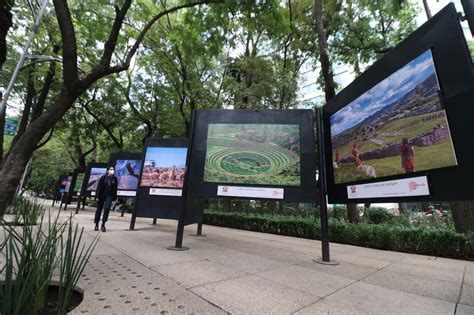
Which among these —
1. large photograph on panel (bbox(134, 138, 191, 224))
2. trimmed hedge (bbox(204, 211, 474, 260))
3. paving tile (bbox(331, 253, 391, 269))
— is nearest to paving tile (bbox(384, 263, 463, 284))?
paving tile (bbox(331, 253, 391, 269))

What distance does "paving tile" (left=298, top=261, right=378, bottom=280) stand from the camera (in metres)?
3.54

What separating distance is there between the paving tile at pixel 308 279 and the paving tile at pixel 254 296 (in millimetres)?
169

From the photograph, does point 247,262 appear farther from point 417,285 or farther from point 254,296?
point 417,285

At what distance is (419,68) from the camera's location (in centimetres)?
282

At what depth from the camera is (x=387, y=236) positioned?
648 centimetres

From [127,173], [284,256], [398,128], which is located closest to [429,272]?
[284,256]

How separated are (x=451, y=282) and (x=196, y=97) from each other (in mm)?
13970

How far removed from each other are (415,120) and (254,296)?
8.80 feet

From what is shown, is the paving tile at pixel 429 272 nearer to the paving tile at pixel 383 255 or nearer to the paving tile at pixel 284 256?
the paving tile at pixel 383 255

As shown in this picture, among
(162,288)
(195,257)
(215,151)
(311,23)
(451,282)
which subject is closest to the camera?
(162,288)

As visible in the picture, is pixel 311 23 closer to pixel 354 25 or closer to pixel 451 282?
pixel 354 25

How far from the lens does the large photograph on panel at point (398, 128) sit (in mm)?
2607

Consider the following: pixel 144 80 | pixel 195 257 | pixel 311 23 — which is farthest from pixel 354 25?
pixel 144 80

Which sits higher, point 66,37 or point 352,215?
point 66,37
